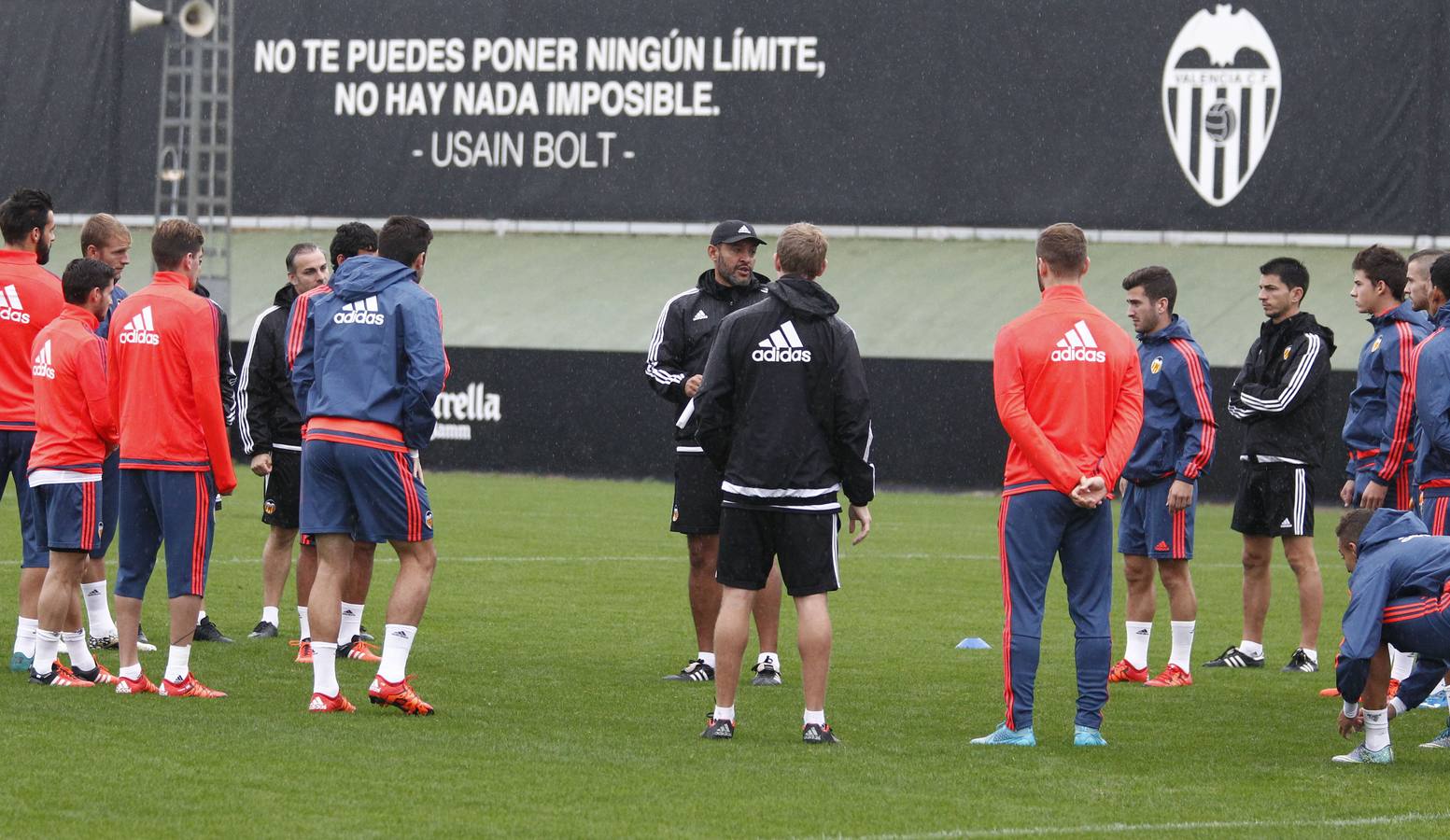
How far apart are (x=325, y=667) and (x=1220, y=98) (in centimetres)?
2265

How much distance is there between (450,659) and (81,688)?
6.72 ft

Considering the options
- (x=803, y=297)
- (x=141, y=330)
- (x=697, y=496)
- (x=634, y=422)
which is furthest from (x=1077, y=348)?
(x=634, y=422)

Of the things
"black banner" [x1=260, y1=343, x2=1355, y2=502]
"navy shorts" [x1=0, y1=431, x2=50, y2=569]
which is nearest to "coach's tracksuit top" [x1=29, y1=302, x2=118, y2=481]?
"navy shorts" [x1=0, y1=431, x2=50, y2=569]

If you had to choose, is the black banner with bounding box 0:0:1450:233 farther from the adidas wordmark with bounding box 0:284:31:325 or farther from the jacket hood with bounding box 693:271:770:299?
the adidas wordmark with bounding box 0:284:31:325

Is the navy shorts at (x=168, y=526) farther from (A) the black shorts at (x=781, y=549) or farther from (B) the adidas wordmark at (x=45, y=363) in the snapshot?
(A) the black shorts at (x=781, y=549)

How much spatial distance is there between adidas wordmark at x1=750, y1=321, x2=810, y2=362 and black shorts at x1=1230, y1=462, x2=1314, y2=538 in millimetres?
3774

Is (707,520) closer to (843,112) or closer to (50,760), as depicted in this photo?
(50,760)

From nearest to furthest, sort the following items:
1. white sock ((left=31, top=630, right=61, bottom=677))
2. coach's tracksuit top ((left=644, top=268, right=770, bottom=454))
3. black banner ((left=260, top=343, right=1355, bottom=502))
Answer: white sock ((left=31, top=630, right=61, bottom=677))
coach's tracksuit top ((left=644, top=268, right=770, bottom=454))
black banner ((left=260, top=343, right=1355, bottom=502))

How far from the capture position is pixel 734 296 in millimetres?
10109

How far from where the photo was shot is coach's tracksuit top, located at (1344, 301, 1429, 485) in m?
8.88

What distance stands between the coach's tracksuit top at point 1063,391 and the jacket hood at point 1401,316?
2155 millimetres

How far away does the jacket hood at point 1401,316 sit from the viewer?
9359 mm

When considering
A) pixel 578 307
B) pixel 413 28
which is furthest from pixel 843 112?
pixel 413 28

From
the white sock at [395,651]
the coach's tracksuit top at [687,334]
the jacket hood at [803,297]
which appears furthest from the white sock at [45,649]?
the jacket hood at [803,297]
